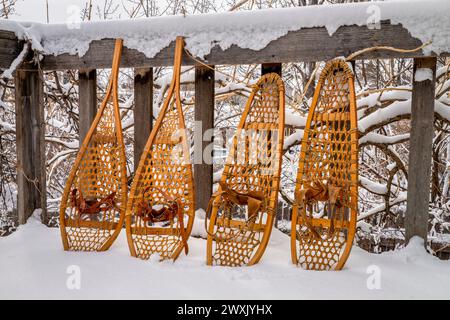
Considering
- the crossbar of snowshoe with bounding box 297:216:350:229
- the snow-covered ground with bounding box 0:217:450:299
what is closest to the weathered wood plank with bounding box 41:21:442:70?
the crossbar of snowshoe with bounding box 297:216:350:229

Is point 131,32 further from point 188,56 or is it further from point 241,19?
point 241,19

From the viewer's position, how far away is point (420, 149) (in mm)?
1762

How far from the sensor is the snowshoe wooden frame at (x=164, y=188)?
6.08ft

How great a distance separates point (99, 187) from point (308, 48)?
48.2 inches

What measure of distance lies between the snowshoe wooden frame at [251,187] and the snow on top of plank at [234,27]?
243mm

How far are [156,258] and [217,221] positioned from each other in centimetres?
32

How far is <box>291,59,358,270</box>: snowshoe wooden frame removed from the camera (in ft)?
5.55

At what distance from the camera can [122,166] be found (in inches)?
78.0

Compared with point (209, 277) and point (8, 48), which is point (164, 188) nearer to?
point (209, 277)

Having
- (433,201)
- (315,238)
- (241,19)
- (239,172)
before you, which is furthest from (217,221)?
(433,201)

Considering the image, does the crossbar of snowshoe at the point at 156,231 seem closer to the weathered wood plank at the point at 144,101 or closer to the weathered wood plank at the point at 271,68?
Result: the weathered wood plank at the point at 144,101

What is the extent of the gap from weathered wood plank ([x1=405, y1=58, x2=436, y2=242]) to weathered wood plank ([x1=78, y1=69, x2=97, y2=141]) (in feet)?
5.28

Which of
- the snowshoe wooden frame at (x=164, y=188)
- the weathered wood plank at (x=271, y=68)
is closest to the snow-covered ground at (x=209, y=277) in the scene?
the snowshoe wooden frame at (x=164, y=188)
